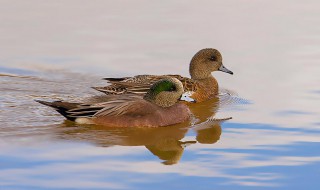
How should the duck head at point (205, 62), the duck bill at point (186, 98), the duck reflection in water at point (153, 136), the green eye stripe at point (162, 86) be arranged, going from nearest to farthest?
the duck reflection in water at point (153, 136) < the green eye stripe at point (162, 86) < the duck bill at point (186, 98) < the duck head at point (205, 62)

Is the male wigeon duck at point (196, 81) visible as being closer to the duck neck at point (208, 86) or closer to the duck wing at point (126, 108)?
the duck neck at point (208, 86)

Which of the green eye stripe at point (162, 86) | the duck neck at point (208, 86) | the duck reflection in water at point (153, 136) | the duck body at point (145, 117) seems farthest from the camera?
the duck neck at point (208, 86)

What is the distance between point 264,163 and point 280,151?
0.57m

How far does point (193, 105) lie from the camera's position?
1269 cm

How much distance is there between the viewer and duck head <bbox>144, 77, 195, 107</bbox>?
35.9ft

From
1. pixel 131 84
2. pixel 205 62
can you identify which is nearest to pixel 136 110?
pixel 131 84

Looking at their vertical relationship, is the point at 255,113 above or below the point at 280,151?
above

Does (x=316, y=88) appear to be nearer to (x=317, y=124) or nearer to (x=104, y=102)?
(x=317, y=124)

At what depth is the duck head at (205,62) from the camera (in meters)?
13.4

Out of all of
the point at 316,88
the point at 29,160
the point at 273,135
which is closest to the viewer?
the point at 29,160

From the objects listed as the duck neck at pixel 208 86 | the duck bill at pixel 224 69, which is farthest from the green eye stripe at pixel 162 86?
the duck bill at pixel 224 69

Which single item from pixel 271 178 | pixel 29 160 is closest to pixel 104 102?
pixel 29 160

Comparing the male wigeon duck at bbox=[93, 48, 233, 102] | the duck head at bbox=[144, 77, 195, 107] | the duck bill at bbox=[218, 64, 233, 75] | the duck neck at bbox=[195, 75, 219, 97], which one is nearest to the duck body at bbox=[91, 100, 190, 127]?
the duck head at bbox=[144, 77, 195, 107]

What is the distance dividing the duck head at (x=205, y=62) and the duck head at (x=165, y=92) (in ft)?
7.91
